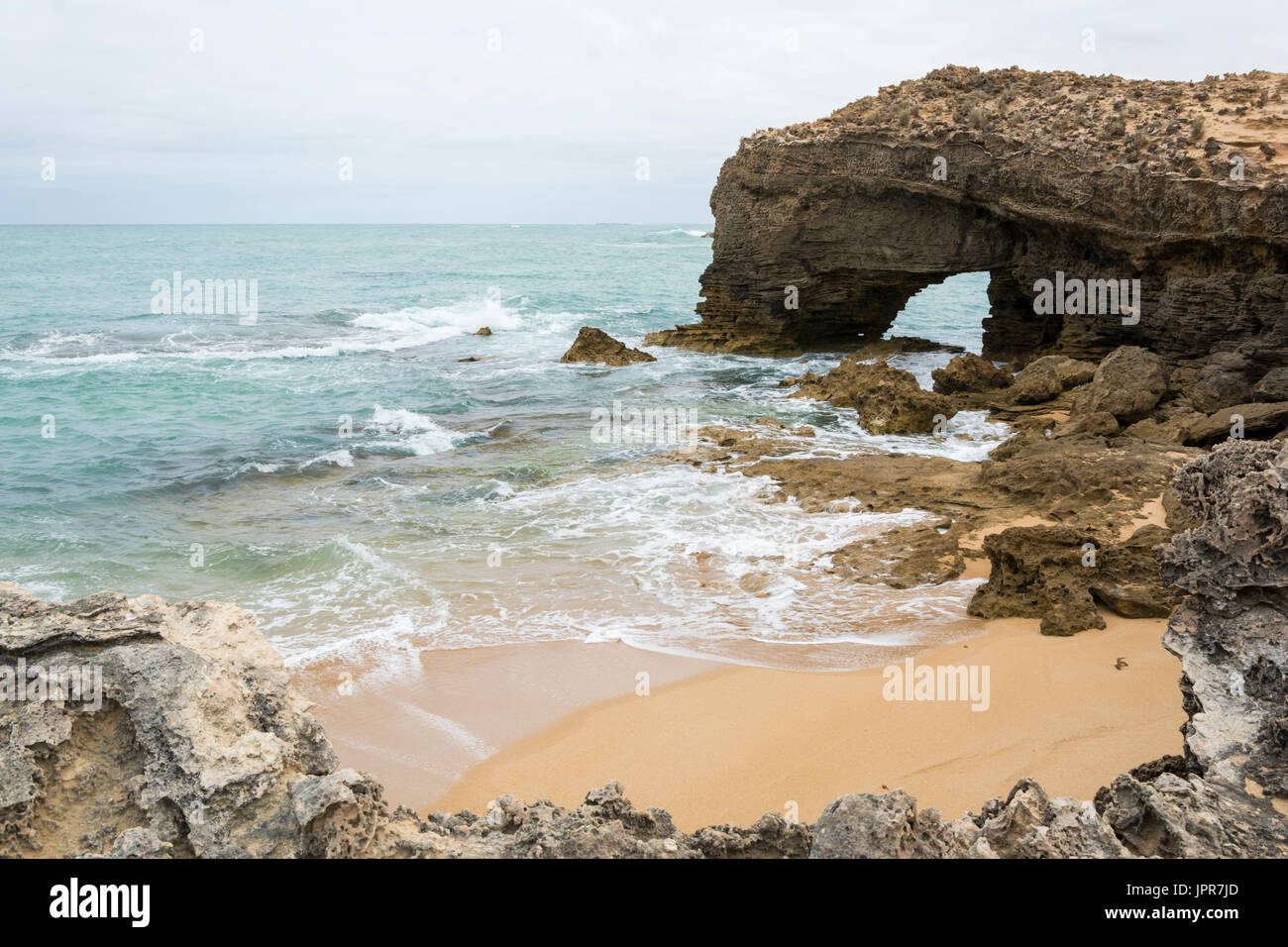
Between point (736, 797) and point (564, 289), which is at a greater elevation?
point (564, 289)

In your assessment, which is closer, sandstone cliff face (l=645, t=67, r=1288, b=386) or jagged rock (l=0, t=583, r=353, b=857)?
jagged rock (l=0, t=583, r=353, b=857)

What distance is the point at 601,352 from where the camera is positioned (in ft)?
82.4

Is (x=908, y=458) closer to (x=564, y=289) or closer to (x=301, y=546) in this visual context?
(x=301, y=546)

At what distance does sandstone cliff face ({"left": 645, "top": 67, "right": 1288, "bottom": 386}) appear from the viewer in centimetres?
1476

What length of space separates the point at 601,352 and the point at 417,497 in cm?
1261

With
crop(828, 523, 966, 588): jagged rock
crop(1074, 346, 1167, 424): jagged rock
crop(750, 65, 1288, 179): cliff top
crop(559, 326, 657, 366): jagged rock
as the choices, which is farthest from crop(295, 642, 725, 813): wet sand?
crop(559, 326, 657, 366): jagged rock

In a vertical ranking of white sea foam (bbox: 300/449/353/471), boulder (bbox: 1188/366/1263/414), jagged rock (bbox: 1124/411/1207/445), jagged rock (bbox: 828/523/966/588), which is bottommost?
jagged rock (bbox: 828/523/966/588)

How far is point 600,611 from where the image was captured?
29.9ft

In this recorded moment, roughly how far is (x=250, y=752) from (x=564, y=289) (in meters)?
47.5

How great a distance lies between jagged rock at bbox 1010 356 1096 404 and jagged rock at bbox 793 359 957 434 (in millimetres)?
1389
